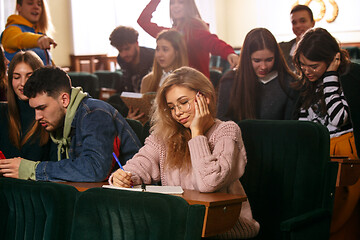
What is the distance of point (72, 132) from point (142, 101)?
1282mm

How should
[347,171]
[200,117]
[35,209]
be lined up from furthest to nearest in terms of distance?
[347,171] → [200,117] → [35,209]

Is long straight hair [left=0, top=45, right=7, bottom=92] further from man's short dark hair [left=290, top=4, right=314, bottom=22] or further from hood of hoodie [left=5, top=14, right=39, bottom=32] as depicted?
man's short dark hair [left=290, top=4, right=314, bottom=22]

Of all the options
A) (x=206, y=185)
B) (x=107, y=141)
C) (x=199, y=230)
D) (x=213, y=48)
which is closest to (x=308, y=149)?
(x=206, y=185)

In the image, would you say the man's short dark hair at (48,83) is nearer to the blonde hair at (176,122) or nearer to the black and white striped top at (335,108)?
the blonde hair at (176,122)

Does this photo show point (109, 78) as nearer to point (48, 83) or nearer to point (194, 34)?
point (194, 34)

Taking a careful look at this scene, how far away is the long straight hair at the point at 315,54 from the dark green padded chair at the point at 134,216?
6.25 ft

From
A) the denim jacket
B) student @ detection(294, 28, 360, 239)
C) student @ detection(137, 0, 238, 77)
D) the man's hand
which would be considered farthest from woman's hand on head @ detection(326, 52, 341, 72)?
the man's hand

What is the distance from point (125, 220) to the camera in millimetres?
1443

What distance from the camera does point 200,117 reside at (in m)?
2.25

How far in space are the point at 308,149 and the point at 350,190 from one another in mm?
721

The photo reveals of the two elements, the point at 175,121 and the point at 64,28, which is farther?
the point at 64,28

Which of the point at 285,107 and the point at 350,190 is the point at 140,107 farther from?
the point at 350,190

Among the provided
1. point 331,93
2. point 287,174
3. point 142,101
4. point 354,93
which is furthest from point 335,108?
point 142,101

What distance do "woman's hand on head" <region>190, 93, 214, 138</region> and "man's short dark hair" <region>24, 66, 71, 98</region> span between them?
68cm
